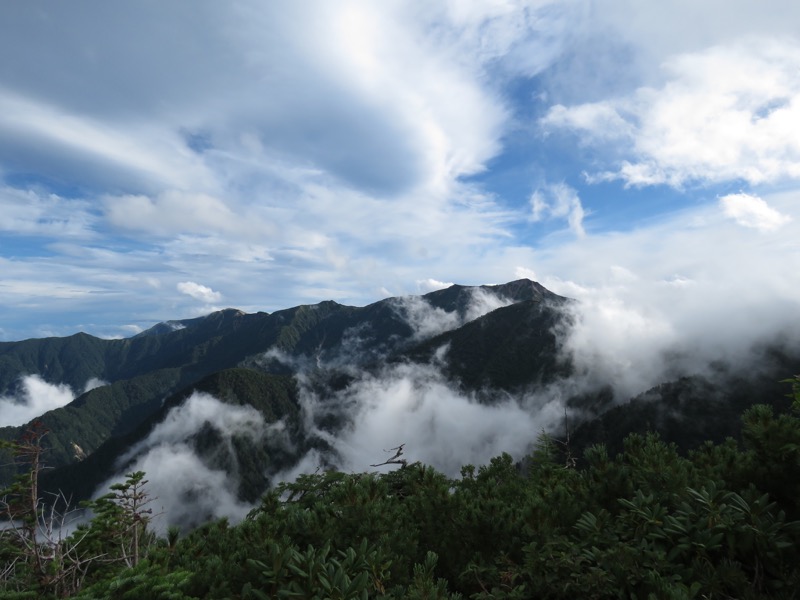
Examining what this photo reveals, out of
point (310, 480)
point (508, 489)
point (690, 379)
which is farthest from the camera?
point (690, 379)

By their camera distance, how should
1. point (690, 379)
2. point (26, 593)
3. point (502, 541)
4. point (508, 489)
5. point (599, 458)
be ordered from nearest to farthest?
point (502, 541)
point (599, 458)
point (26, 593)
point (508, 489)
point (690, 379)

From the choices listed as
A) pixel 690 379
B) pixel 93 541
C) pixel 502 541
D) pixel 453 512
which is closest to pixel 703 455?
pixel 502 541

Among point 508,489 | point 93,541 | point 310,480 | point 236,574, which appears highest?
point 236,574

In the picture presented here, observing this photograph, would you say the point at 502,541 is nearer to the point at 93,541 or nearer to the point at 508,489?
the point at 508,489

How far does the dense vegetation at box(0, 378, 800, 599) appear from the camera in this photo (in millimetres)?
4352

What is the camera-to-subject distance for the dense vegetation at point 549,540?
14.3 feet

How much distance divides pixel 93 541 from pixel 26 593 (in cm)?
1666

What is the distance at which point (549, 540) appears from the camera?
5609 millimetres

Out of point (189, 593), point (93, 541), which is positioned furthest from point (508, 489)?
point (93, 541)

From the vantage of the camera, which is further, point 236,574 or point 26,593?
point 26,593

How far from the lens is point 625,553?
4.43 metres

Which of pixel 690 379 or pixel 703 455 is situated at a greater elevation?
pixel 703 455

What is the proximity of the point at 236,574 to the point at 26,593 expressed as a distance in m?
6.85

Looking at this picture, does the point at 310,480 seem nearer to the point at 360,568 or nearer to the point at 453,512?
the point at 453,512
